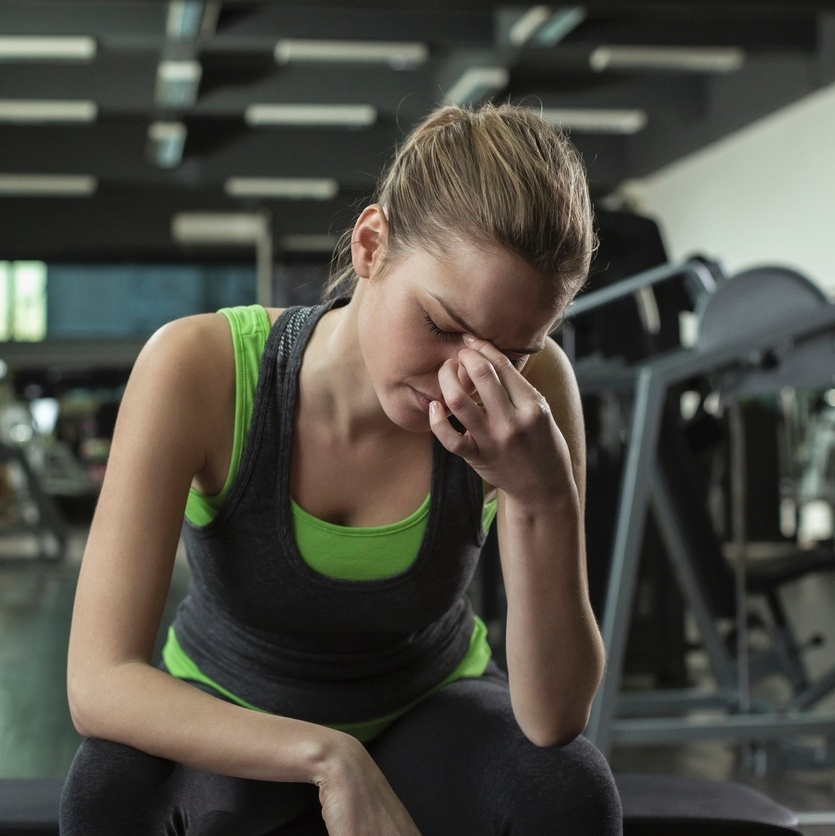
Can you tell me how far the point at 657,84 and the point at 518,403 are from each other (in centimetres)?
739

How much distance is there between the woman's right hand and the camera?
36.2 inches

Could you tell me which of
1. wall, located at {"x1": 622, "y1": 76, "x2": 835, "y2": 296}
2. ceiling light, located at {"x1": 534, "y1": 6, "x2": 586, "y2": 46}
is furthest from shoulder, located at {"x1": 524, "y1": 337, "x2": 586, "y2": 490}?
wall, located at {"x1": 622, "y1": 76, "x2": 835, "y2": 296}

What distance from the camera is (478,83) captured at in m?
7.20

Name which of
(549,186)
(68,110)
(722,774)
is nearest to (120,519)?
(549,186)

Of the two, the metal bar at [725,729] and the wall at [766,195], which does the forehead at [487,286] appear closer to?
the metal bar at [725,729]

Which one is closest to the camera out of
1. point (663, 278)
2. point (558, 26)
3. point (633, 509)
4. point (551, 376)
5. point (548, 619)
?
point (548, 619)

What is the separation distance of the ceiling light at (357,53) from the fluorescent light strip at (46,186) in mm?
3527

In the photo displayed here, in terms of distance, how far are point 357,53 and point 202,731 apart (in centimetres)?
642

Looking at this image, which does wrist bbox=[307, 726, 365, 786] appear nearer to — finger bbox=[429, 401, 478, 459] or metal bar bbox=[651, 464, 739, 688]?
finger bbox=[429, 401, 478, 459]

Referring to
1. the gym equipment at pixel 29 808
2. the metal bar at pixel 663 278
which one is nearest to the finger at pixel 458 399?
the gym equipment at pixel 29 808

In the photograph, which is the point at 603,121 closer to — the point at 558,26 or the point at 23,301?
the point at 558,26

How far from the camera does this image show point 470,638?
1.25 meters

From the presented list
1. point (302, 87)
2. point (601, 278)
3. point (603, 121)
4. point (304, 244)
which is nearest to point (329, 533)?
point (601, 278)

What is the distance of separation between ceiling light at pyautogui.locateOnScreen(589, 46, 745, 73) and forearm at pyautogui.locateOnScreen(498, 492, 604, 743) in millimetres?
5950
